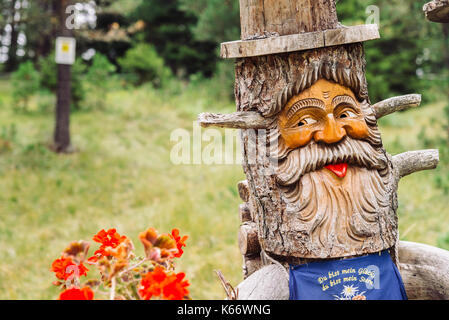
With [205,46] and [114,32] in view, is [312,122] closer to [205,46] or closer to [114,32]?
[114,32]

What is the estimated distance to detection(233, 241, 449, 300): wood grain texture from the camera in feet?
6.65

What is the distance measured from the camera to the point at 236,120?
2.09 m

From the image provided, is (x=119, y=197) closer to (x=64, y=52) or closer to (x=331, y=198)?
(x=64, y=52)

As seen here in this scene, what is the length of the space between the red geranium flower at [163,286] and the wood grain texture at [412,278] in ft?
2.05

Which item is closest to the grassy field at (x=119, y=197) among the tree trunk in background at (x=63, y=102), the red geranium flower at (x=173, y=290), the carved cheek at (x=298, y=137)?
the tree trunk in background at (x=63, y=102)

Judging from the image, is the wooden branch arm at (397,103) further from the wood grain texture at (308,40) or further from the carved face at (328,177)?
the wood grain texture at (308,40)

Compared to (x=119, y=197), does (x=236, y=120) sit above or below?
above

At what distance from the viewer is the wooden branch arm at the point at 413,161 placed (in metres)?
2.39

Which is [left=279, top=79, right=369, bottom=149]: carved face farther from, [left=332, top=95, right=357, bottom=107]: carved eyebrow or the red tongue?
the red tongue

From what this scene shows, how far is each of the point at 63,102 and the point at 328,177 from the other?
691 cm

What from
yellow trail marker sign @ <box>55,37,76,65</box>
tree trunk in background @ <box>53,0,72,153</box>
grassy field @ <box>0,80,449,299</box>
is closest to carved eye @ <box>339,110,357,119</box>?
grassy field @ <box>0,80,449,299</box>

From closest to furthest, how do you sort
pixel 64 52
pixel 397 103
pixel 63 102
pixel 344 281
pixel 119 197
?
1. pixel 344 281
2. pixel 397 103
3. pixel 119 197
4. pixel 64 52
5. pixel 63 102

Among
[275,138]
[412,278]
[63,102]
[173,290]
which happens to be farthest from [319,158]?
[63,102]

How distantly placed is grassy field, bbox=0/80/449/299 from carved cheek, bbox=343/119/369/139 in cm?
146
